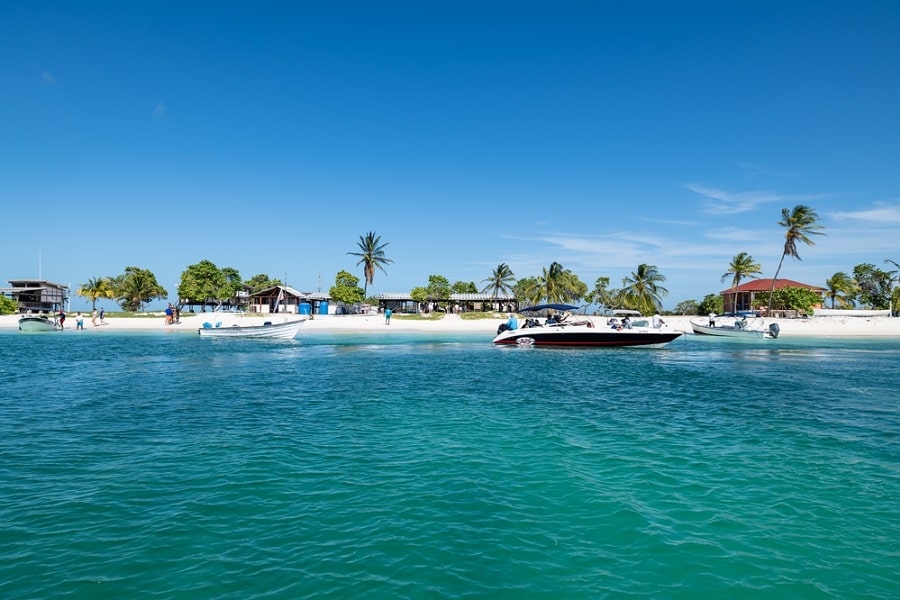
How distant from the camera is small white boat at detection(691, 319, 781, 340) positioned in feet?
171

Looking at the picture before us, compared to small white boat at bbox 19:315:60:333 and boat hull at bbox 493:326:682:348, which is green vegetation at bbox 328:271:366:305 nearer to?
small white boat at bbox 19:315:60:333

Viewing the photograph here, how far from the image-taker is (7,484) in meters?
8.88

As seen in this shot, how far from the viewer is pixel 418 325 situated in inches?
2623

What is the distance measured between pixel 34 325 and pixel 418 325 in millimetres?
44938

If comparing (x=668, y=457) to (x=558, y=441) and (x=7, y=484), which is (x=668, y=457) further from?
(x=7, y=484)

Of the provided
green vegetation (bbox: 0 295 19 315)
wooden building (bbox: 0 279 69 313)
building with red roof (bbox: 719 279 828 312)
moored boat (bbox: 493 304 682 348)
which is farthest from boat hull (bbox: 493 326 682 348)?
wooden building (bbox: 0 279 69 313)

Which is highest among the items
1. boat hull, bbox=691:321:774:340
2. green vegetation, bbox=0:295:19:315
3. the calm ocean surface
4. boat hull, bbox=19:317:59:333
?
green vegetation, bbox=0:295:19:315

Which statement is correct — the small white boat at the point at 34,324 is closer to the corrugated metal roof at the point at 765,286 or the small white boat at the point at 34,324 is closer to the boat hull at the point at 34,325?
the boat hull at the point at 34,325

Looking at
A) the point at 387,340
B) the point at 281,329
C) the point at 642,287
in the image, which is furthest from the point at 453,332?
the point at 642,287

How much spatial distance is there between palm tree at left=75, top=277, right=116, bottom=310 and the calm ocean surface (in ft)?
261

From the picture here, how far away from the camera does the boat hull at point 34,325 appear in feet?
182

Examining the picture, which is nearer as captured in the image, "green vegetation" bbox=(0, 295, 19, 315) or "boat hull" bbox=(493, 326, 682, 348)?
"boat hull" bbox=(493, 326, 682, 348)

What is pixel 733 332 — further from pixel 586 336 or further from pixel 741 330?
pixel 586 336

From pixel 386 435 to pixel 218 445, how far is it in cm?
396
